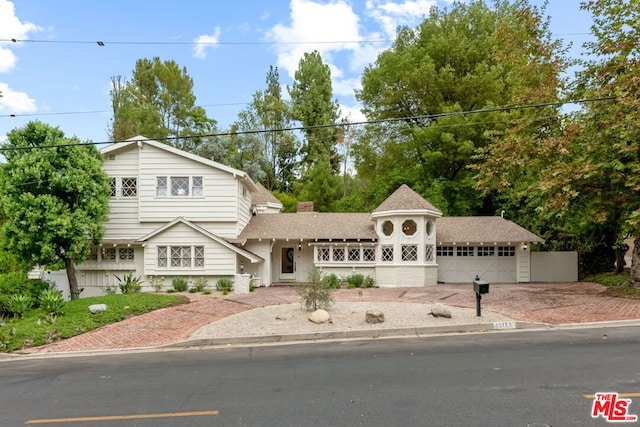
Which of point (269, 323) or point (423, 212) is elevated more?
point (423, 212)

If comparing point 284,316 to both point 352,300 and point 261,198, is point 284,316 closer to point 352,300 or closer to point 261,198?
point 352,300

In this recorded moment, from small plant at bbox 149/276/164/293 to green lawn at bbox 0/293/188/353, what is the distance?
3.53 meters

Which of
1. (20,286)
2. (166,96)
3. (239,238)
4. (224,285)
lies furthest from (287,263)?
(166,96)

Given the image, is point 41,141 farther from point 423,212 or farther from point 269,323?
point 423,212

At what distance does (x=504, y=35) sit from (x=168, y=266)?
18079mm

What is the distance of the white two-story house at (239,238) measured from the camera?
19.0 meters

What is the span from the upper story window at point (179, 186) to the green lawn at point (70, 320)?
6316 millimetres

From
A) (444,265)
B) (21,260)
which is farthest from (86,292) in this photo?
(444,265)

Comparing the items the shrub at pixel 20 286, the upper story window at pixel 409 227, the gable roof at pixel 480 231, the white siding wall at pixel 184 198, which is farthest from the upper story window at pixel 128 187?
the gable roof at pixel 480 231

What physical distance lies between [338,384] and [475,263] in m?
18.6

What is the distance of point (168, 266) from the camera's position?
18.9 meters

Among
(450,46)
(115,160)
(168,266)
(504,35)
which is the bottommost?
(168,266)

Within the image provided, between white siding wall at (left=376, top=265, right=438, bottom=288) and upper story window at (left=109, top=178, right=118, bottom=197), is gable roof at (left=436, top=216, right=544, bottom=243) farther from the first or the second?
upper story window at (left=109, top=178, right=118, bottom=197)

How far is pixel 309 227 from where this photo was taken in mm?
22391
